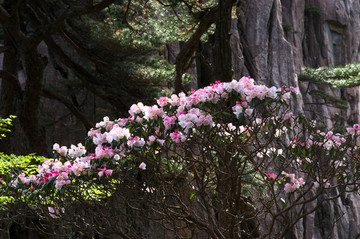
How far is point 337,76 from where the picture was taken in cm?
1489

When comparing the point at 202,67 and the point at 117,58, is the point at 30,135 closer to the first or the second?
the point at 117,58

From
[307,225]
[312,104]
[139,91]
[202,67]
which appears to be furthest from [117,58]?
[312,104]

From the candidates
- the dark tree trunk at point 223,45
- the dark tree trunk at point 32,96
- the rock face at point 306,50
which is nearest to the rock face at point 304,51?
the rock face at point 306,50

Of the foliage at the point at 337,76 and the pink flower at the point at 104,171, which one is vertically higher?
the foliage at the point at 337,76

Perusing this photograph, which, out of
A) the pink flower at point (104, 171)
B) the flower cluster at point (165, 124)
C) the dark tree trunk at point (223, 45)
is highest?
the dark tree trunk at point (223, 45)

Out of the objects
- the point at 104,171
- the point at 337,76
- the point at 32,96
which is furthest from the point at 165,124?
the point at 337,76

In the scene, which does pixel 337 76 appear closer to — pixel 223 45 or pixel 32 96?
pixel 32 96

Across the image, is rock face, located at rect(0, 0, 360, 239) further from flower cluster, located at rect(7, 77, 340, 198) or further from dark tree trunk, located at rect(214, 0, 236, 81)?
flower cluster, located at rect(7, 77, 340, 198)

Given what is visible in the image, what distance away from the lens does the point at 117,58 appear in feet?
32.6

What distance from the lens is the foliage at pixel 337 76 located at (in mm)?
13338

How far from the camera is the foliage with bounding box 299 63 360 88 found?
43.8 feet

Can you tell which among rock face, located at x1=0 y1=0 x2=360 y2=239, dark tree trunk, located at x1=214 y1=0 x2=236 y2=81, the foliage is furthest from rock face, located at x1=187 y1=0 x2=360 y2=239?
dark tree trunk, located at x1=214 y1=0 x2=236 y2=81

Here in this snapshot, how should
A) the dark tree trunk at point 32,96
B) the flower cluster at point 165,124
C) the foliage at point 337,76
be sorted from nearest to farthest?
the flower cluster at point 165,124 → the dark tree trunk at point 32,96 → the foliage at point 337,76

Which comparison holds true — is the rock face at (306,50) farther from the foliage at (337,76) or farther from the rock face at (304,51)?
the foliage at (337,76)
